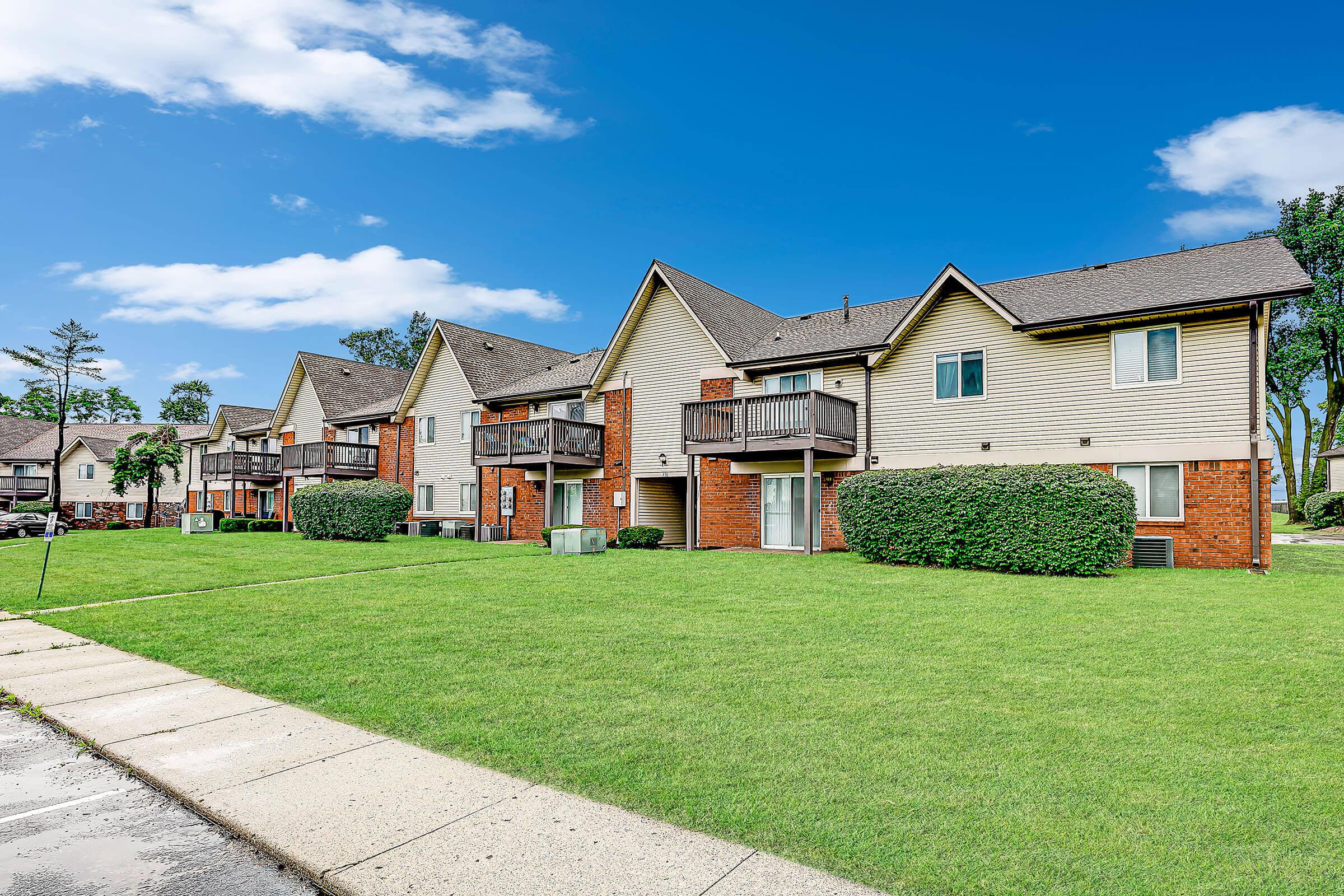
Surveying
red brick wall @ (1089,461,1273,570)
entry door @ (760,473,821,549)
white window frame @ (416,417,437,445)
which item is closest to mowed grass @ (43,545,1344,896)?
red brick wall @ (1089,461,1273,570)

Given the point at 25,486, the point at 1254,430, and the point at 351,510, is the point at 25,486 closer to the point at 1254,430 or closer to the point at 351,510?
the point at 351,510

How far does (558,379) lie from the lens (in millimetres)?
29578

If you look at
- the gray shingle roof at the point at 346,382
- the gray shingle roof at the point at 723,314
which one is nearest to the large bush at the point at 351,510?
Result: the gray shingle roof at the point at 723,314

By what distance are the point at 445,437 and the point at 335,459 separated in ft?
20.3

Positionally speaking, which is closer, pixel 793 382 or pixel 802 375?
pixel 802 375

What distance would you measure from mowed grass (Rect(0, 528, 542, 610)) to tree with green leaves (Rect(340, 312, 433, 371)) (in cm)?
3699

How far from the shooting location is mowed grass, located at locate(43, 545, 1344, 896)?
352cm

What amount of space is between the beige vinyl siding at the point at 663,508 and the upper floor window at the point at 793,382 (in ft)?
17.0

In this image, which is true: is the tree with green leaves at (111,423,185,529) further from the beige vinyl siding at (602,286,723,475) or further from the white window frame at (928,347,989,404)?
the white window frame at (928,347,989,404)

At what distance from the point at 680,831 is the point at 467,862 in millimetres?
998

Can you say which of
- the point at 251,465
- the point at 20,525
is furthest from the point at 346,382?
the point at 20,525

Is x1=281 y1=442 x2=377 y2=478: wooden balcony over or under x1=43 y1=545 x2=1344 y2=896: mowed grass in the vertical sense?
over

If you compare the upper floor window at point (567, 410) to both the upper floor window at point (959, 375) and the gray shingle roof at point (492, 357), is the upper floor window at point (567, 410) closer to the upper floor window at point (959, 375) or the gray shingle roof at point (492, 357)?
the gray shingle roof at point (492, 357)

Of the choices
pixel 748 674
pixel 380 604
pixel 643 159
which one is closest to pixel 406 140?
pixel 643 159
